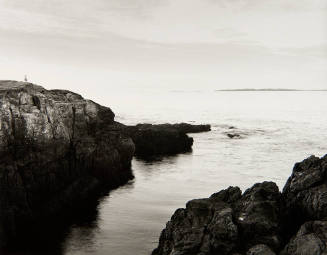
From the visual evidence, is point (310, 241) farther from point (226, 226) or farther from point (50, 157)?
point (50, 157)

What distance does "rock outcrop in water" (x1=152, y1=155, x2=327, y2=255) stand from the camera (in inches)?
661

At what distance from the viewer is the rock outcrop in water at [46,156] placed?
26281 millimetres

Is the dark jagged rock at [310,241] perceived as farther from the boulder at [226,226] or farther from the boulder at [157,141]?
the boulder at [157,141]

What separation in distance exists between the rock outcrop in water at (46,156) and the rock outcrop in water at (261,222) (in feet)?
33.0

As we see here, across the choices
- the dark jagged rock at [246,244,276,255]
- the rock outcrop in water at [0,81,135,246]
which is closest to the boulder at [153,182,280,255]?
the dark jagged rock at [246,244,276,255]

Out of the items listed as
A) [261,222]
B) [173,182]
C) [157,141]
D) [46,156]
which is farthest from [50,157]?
[157,141]

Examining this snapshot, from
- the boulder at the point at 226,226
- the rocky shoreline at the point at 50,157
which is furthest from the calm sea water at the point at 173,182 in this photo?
the boulder at the point at 226,226

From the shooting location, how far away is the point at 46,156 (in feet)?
98.4

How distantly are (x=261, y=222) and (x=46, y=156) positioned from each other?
1730cm

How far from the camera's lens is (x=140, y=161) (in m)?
50.2

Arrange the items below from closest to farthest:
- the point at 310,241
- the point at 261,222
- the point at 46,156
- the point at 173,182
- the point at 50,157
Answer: the point at 310,241, the point at 261,222, the point at 46,156, the point at 50,157, the point at 173,182

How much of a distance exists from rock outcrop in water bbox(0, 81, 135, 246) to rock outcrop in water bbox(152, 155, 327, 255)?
10.1m

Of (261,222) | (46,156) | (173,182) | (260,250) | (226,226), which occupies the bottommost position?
(173,182)

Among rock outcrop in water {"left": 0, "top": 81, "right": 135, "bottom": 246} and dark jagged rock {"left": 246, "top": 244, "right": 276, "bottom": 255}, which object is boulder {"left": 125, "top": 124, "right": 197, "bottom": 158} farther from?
dark jagged rock {"left": 246, "top": 244, "right": 276, "bottom": 255}
